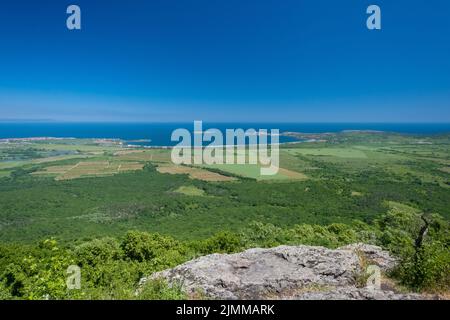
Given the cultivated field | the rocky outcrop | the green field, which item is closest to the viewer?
the rocky outcrop

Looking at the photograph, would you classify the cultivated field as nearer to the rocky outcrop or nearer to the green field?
the green field

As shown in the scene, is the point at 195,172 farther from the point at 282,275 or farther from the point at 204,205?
the point at 282,275

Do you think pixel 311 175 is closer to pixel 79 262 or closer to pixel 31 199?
pixel 31 199

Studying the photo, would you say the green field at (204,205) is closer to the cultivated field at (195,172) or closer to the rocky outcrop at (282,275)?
the cultivated field at (195,172)

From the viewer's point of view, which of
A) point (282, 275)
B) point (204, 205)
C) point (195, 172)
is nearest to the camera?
point (282, 275)

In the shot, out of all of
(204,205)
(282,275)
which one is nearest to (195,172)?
(204,205)

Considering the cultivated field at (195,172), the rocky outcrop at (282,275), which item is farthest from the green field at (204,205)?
the rocky outcrop at (282,275)

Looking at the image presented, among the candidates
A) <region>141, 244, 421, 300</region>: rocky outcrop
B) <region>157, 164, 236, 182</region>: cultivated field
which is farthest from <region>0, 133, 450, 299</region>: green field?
<region>141, 244, 421, 300</region>: rocky outcrop

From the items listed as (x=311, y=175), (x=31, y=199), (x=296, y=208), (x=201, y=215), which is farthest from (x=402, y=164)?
(x=31, y=199)

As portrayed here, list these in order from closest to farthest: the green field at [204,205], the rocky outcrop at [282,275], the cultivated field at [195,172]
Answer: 1. the rocky outcrop at [282,275]
2. the green field at [204,205]
3. the cultivated field at [195,172]
